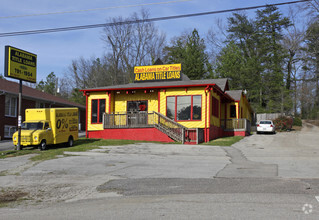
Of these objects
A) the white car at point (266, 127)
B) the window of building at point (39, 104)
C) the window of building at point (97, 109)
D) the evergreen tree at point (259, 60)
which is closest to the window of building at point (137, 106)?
the window of building at point (97, 109)

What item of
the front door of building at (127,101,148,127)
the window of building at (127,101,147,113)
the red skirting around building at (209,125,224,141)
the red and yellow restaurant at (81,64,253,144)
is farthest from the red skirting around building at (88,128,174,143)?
the red skirting around building at (209,125,224,141)

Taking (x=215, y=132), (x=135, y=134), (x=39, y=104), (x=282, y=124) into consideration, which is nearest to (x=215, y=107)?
(x=215, y=132)

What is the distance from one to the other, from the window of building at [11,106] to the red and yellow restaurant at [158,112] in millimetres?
7009

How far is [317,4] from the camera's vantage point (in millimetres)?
47156

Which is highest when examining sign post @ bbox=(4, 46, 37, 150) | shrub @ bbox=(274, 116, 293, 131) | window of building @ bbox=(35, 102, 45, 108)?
sign post @ bbox=(4, 46, 37, 150)

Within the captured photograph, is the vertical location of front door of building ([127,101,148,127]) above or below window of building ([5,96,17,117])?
below

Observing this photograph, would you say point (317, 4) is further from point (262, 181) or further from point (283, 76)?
point (262, 181)

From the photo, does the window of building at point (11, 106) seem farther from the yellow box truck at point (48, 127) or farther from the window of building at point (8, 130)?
the yellow box truck at point (48, 127)

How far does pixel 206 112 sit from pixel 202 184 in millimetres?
15013

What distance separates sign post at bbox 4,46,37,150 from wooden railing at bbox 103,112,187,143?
23.4ft

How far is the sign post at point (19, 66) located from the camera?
18156mm

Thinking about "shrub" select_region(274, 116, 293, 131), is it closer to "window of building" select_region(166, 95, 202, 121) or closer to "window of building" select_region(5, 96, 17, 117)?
"window of building" select_region(166, 95, 202, 121)

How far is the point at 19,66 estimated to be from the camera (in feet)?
62.2

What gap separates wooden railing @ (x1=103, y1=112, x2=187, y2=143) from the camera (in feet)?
76.7
